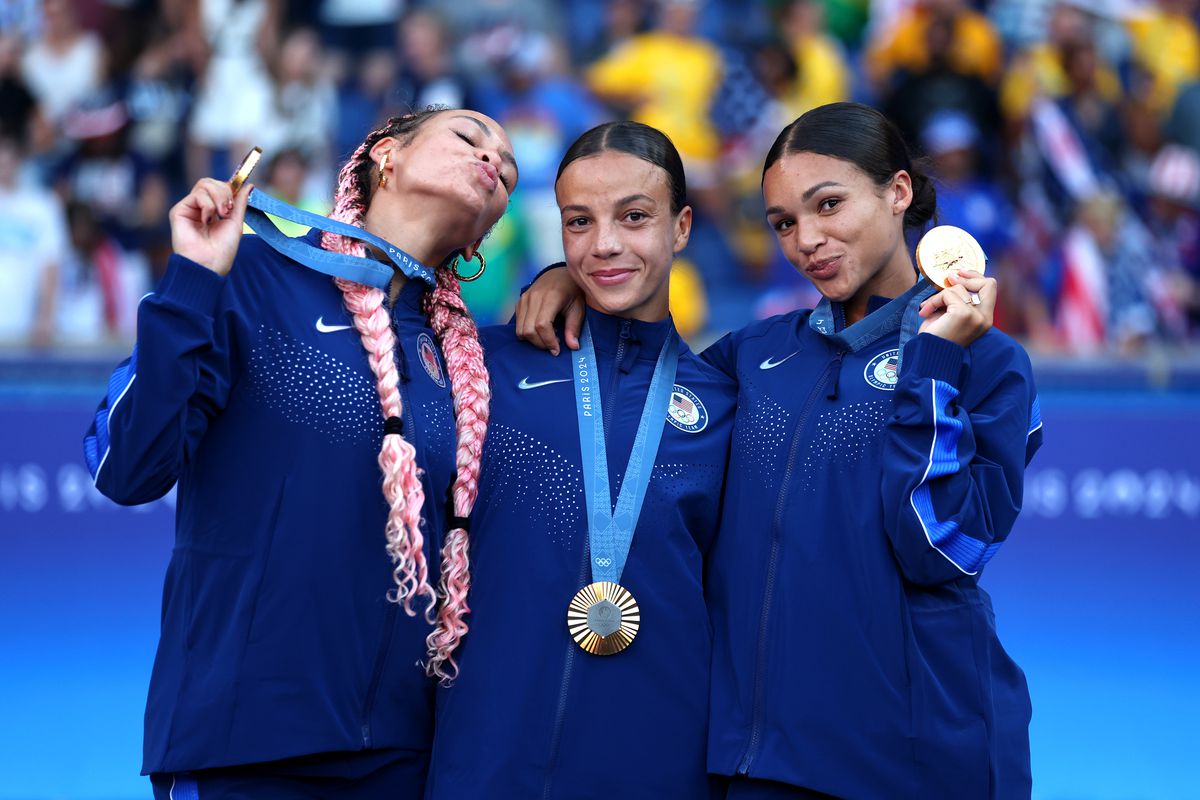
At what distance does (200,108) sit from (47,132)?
866mm

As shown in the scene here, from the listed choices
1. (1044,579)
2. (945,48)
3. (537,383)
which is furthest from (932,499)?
(945,48)

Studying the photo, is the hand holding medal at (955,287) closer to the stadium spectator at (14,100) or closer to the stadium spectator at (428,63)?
the stadium spectator at (428,63)

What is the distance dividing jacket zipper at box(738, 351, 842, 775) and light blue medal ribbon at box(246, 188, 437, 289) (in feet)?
2.83

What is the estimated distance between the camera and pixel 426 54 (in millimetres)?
8617

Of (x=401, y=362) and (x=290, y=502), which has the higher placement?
(x=401, y=362)

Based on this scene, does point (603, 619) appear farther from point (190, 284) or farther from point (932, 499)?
point (190, 284)

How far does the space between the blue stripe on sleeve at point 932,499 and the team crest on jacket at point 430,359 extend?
100cm

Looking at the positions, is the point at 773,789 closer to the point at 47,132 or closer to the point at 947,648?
the point at 947,648

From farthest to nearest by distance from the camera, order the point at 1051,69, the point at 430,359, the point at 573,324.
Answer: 1. the point at 1051,69
2. the point at 573,324
3. the point at 430,359

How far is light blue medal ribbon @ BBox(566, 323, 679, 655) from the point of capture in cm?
276

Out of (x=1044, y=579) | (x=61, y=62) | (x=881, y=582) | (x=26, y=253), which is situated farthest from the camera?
(x=61, y=62)

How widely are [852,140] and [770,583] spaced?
2.99ft

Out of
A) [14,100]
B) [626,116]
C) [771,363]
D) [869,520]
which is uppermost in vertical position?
[626,116]

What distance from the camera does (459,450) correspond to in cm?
292
